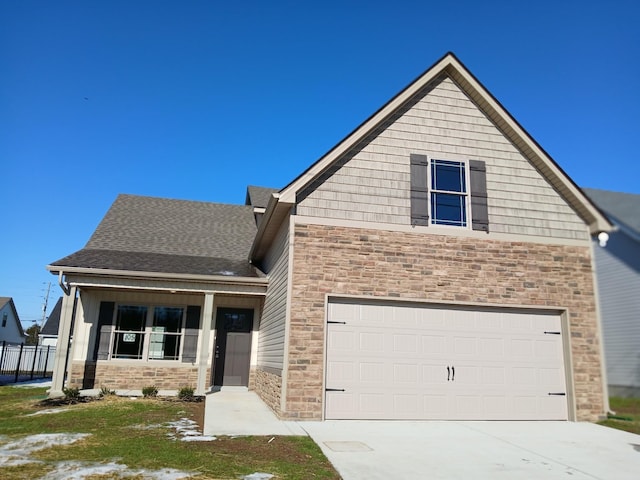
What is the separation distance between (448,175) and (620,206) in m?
9.25

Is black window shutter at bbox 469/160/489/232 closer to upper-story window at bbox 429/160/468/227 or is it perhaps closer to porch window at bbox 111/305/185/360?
upper-story window at bbox 429/160/468/227

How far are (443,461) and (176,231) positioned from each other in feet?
42.8

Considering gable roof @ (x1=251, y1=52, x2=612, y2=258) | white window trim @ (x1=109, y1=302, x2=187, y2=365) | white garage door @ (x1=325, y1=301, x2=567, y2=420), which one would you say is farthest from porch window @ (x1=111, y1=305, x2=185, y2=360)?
white garage door @ (x1=325, y1=301, x2=567, y2=420)

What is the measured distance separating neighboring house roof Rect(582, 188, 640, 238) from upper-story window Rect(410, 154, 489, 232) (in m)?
8.38

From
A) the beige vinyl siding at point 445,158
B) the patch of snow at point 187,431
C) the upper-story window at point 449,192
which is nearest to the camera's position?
the patch of snow at point 187,431

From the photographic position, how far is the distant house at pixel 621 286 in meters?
2.09

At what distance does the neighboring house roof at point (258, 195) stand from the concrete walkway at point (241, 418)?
8812 mm

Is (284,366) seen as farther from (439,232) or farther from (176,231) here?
(176,231)

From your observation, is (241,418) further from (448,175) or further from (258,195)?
(258,195)

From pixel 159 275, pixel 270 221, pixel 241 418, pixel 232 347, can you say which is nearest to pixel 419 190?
pixel 270 221

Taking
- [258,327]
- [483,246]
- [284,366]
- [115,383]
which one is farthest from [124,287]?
[483,246]

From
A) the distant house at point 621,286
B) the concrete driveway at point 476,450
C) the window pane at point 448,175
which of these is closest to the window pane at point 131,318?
the concrete driveway at point 476,450

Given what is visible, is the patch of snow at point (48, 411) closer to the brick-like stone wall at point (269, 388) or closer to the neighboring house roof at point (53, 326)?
the brick-like stone wall at point (269, 388)

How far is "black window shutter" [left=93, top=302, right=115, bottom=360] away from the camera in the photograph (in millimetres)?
13977
